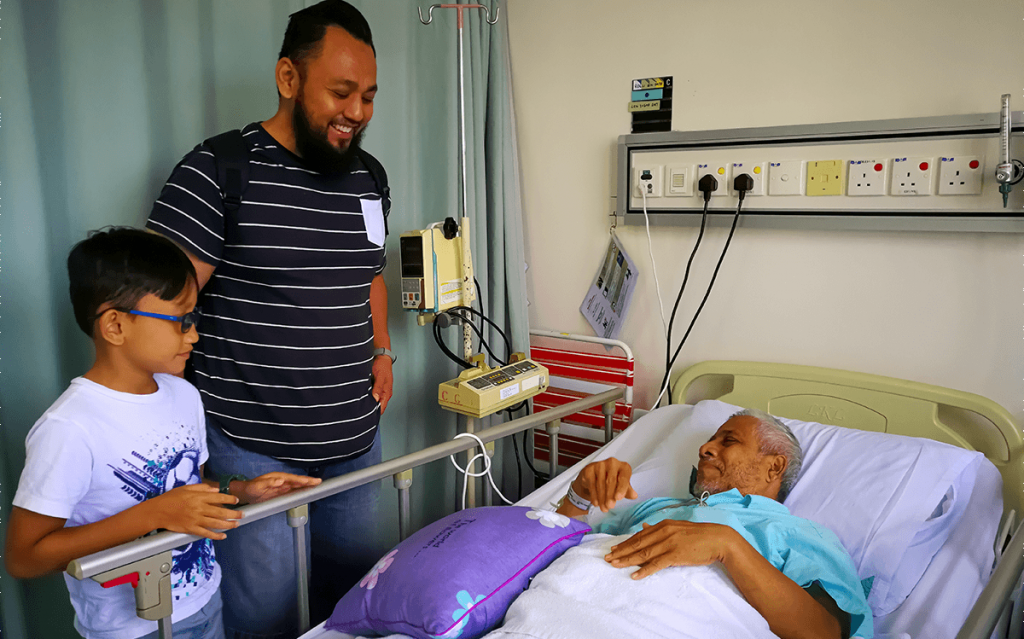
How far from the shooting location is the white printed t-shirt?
3.52ft

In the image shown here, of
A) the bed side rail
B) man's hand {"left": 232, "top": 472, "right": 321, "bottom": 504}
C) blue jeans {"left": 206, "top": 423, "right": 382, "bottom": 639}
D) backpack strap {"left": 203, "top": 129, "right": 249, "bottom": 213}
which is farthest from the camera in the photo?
blue jeans {"left": 206, "top": 423, "right": 382, "bottom": 639}

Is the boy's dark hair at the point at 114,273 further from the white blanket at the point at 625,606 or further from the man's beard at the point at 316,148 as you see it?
the white blanket at the point at 625,606

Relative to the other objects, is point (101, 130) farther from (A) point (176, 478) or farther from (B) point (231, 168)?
(A) point (176, 478)

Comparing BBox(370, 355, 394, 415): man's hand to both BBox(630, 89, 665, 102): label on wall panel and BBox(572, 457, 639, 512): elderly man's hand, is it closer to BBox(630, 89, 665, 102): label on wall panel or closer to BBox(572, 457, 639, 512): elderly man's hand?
BBox(572, 457, 639, 512): elderly man's hand

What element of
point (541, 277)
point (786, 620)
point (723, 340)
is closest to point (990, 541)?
point (786, 620)

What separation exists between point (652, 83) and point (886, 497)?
1401 millimetres

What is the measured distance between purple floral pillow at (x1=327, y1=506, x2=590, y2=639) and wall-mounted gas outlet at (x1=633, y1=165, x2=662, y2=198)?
121cm

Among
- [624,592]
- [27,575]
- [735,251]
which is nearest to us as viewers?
[27,575]

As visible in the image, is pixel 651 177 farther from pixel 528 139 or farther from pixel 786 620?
pixel 786 620

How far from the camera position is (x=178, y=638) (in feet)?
4.09

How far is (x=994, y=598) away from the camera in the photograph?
0.98 m

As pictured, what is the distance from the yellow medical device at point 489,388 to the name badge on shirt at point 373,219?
0.44 metres

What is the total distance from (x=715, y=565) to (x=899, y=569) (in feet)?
1.63

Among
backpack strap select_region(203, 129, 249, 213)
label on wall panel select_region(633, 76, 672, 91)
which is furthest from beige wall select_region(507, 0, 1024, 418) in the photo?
backpack strap select_region(203, 129, 249, 213)
